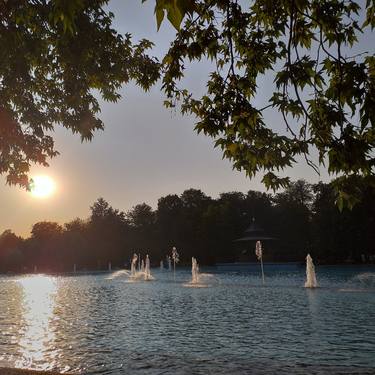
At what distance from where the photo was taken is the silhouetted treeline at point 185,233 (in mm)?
88875

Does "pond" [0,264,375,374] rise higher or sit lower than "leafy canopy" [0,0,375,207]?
lower

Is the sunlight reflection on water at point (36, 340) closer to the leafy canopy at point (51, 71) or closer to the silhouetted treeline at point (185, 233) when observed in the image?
the leafy canopy at point (51, 71)

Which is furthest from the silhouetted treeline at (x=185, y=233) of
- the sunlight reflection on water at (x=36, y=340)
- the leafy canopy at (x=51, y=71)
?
the leafy canopy at (x=51, y=71)

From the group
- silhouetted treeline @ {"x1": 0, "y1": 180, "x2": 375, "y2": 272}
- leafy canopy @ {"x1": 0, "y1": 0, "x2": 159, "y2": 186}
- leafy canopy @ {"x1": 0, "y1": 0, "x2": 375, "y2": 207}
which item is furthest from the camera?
silhouetted treeline @ {"x1": 0, "y1": 180, "x2": 375, "y2": 272}

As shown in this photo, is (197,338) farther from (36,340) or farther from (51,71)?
(51,71)

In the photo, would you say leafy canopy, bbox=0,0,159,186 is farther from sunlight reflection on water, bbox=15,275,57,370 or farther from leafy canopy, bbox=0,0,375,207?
sunlight reflection on water, bbox=15,275,57,370

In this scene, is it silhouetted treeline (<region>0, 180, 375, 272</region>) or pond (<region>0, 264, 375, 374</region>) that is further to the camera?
silhouetted treeline (<region>0, 180, 375, 272</region>)

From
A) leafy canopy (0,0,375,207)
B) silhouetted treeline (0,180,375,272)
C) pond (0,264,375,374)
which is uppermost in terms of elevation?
silhouetted treeline (0,180,375,272)

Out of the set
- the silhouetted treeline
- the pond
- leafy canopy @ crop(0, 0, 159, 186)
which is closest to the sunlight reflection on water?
the pond

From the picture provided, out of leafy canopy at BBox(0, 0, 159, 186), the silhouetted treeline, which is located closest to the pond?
leafy canopy at BBox(0, 0, 159, 186)

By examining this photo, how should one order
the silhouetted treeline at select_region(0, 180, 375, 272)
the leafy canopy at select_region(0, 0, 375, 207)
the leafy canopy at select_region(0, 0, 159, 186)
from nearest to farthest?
the leafy canopy at select_region(0, 0, 375, 207)
the leafy canopy at select_region(0, 0, 159, 186)
the silhouetted treeline at select_region(0, 180, 375, 272)

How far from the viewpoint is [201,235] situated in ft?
324

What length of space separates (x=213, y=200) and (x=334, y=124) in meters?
112

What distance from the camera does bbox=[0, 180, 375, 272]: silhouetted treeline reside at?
292ft
